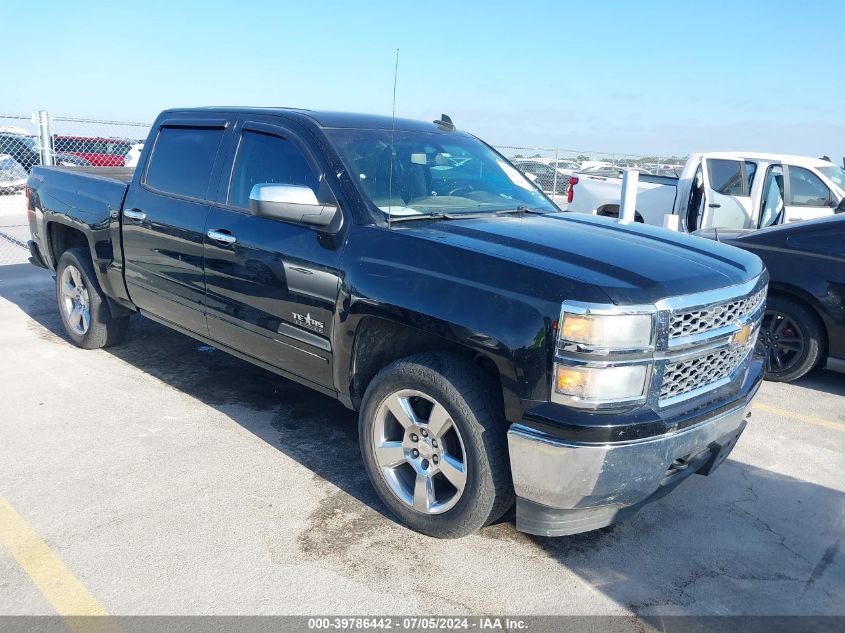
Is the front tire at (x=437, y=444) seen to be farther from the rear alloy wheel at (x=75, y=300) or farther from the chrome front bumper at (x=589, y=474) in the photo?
the rear alloy wheel at (x=75, y=300)

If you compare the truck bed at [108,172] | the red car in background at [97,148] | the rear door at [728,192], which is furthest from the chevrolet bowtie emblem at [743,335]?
the red car in background at [97,148]

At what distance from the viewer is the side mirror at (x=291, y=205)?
3551 millimetres

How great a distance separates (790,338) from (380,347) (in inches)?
151

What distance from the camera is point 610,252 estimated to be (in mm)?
3262

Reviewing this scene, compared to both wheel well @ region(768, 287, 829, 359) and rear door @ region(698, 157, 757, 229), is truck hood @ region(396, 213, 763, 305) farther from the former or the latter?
rear door @ region(698, 157, 757, 229)

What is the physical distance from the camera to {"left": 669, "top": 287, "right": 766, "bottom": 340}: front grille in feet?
9.60

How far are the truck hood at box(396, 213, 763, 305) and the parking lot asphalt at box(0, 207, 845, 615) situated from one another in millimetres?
1242

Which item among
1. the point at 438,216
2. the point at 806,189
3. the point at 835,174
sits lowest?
the point at 438,216

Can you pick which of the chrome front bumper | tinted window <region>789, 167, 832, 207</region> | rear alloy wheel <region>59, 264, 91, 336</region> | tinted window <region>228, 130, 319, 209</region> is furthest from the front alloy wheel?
tinted window <region>789, 167, 832, 207</region>

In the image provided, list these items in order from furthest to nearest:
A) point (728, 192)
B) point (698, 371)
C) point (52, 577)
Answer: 1. point (728, 192)
2. point (698, 371)
3. point (52, 577)

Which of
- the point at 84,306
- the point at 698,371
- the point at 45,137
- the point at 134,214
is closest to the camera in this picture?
the point at 698,371

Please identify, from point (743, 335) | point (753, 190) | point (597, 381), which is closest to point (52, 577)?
point (597, 381)

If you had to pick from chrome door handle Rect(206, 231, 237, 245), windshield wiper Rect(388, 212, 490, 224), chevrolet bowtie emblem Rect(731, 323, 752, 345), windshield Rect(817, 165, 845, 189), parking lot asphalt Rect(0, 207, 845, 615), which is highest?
windshield Rect(817, 165, 845, 189)

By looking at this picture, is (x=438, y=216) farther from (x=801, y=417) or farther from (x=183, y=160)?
(x=801, y=417)
